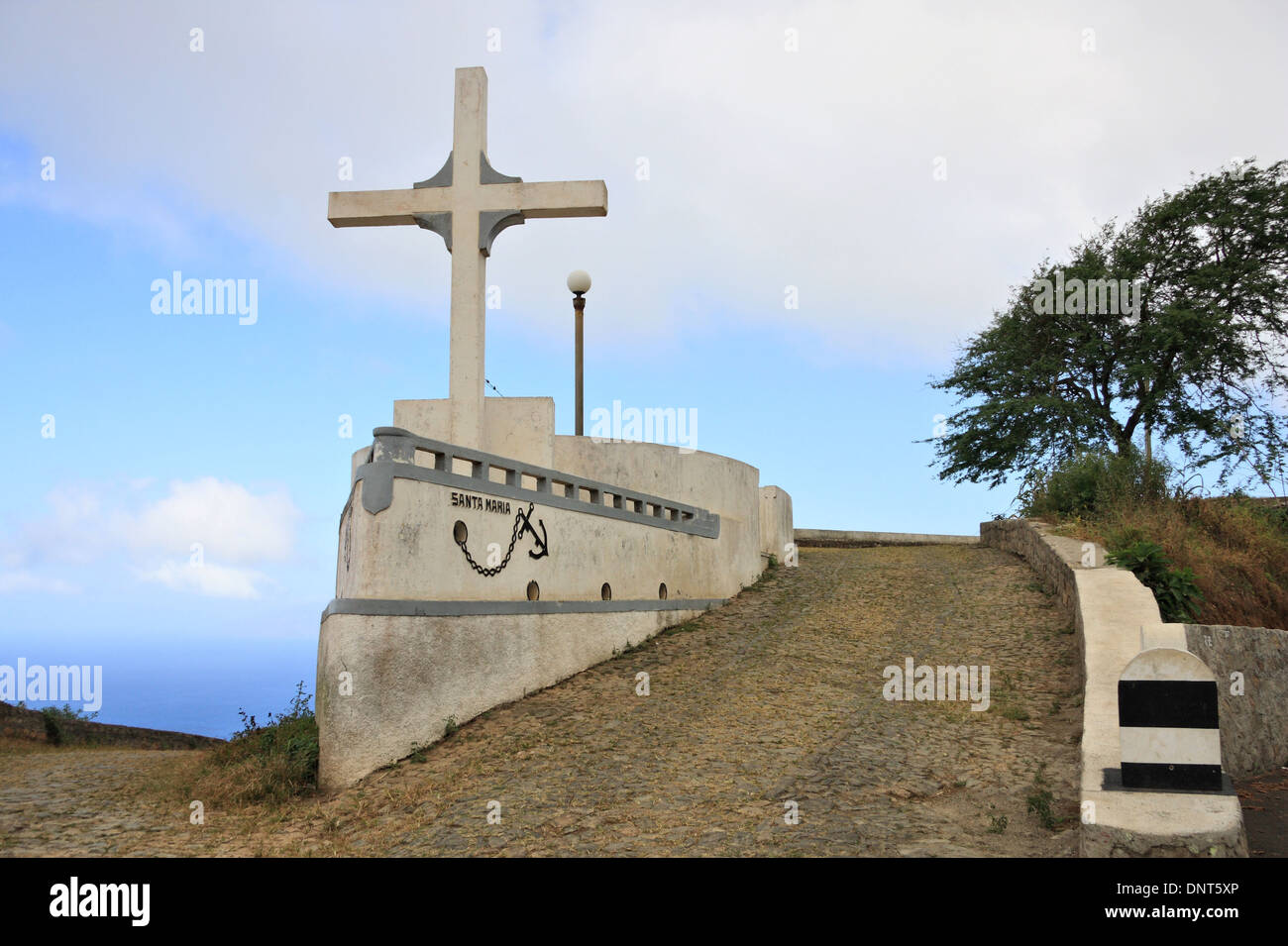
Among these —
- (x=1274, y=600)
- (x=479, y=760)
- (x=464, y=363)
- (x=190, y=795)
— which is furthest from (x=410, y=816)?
(x=1274, y=600)

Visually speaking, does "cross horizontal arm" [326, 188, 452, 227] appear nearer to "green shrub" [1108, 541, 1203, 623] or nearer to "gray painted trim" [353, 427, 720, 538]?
"gray painted trim" [353, 427, 720, 538]

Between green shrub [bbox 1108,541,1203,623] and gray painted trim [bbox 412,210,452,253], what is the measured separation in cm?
983

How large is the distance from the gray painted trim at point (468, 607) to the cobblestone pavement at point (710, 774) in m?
0.79

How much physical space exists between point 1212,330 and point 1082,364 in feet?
11.0

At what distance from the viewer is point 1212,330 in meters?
23.7

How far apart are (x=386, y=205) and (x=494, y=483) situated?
5.07 m

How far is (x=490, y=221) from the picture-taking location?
13.4 meters

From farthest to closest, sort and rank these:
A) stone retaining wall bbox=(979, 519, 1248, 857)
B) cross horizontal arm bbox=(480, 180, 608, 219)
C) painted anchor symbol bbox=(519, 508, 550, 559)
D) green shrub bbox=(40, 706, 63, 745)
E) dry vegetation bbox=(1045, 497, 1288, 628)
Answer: green shrub bbox=(40, 706, 63, 745) < cross horizontal arm bbox=(480, 180, 608, 219) < dry vegetation bbox=(1045, 497, 1288, 628) < painted anchor symbol bbox=(519, 508, 550, 559) < stone retaining wall bbox=(979, 519, 1248, 857)

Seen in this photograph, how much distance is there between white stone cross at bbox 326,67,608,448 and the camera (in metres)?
13.2

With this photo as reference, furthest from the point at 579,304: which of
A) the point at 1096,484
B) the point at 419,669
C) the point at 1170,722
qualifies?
the point at 1170,722

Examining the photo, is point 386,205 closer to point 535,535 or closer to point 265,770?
point 535,535

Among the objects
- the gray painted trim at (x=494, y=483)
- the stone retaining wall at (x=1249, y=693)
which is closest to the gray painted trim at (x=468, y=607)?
the gray painted trim at (x=494, y=483)

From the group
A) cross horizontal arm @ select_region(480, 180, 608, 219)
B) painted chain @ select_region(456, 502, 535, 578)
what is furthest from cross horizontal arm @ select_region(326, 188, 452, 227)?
painted chain @ select_region(456, 502, 535, 578)
